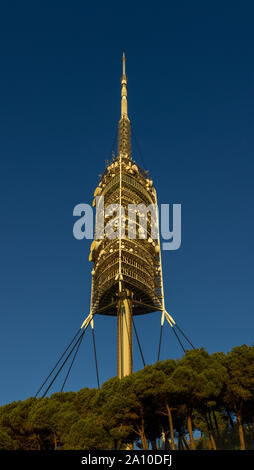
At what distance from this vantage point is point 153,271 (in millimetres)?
99500

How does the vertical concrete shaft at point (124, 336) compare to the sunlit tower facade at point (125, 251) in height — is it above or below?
below

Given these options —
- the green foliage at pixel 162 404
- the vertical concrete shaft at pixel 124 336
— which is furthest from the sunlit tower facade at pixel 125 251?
the green foliage at pixel 162 404

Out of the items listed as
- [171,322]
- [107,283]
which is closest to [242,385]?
[171,322]

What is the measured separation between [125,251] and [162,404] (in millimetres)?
40513

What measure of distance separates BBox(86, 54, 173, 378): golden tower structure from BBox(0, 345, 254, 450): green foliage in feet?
73.1

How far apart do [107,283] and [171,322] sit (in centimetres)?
1578

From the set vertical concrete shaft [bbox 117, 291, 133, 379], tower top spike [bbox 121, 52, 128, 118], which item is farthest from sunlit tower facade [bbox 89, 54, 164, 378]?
tower top spike [bbox 121, 52, 128, 118]

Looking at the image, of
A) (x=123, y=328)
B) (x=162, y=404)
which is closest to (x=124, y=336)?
(x=123, y=328)

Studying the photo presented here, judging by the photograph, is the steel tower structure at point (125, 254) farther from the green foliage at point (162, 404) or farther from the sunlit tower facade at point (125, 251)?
the green foliage at point (162, 404)

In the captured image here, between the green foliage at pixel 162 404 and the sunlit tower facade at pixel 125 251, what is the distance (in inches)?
874

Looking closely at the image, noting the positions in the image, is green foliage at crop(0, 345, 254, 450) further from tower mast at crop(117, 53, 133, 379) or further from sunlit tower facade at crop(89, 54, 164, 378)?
sunlit tower facade at crop(89, 54, 164, 378)

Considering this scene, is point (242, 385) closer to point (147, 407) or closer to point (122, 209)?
point (147, 407)

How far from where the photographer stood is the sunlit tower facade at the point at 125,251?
91438 mm
